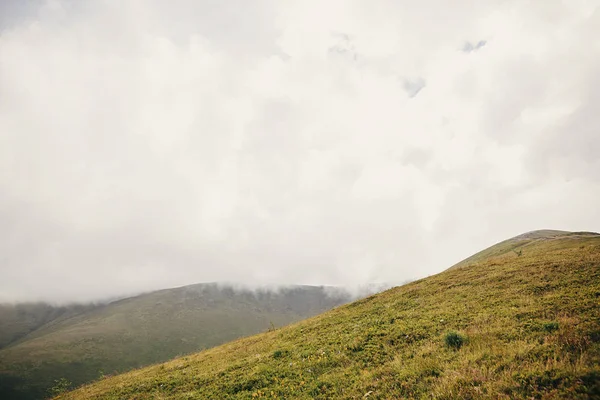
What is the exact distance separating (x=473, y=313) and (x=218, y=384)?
15.4m

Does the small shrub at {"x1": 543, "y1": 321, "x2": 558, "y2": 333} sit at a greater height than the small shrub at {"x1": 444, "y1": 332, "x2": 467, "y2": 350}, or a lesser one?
greater

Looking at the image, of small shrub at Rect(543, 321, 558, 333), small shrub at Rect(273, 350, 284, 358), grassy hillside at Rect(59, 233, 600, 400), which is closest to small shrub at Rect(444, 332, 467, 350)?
grassy hillside at Rect(59, 233, 600, 400)

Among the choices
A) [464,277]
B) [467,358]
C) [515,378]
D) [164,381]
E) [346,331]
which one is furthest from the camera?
[464,277]

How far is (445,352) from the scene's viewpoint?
12125 mm

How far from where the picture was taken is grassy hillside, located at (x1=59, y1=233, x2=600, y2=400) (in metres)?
8.93

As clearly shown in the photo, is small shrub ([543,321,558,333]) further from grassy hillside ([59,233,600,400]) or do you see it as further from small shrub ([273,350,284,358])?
small shrub ([273,350,284,358])

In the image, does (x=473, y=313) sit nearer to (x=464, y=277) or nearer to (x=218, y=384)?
(x=464, y=277)

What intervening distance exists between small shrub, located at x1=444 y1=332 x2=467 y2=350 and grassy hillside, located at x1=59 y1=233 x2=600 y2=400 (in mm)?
54

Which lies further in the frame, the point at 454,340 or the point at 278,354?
the point at 278,354

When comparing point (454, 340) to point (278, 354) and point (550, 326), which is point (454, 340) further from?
point (278, 354)

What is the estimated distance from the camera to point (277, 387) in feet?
43.4

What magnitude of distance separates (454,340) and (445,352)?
1082mm

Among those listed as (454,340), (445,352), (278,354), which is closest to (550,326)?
(454,340)

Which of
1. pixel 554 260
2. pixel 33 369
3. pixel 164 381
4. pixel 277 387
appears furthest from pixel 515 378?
pixel 33 369
